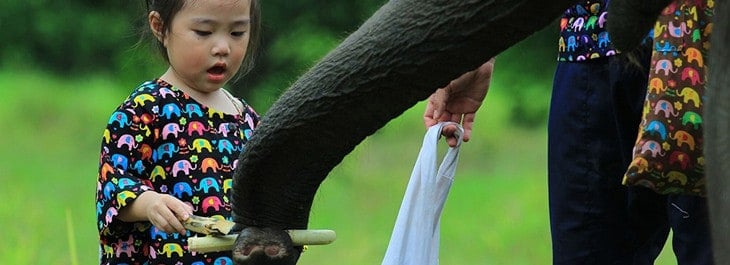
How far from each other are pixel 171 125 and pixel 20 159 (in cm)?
222

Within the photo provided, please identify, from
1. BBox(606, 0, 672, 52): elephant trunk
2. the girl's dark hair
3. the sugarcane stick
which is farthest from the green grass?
BBox(606, 0, 672, 52): elephant trunk

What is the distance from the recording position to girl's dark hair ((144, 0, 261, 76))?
3.06 metres

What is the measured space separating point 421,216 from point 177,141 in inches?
17.2

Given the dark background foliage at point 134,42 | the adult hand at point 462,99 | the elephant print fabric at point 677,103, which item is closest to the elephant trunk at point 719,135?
the elephant print fabric at point 677,103

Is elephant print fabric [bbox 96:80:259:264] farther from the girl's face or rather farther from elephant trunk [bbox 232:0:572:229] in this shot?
elephant trunk [bbox 232:0:572:229]

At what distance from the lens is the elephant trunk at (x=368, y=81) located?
6.11 feet

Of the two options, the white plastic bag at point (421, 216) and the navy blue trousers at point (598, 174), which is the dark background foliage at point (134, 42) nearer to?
the navy blue trousers at point (598, 174)

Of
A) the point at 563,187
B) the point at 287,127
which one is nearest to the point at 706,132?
the point at 287,127

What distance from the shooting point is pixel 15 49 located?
5332 millimetres

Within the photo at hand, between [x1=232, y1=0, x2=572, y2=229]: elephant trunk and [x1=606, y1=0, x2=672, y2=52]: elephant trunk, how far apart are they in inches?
3.2

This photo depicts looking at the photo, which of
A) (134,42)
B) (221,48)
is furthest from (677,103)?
(134,42)

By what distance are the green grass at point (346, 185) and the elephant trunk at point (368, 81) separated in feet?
→ 8.66

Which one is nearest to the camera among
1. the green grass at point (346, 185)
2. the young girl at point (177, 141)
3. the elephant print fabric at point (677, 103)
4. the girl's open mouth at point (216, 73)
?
the elephant print fabric at point (677, 103)

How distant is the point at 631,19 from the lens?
1.90 metres
